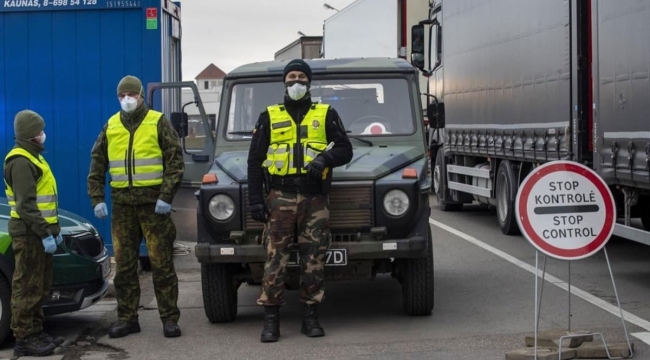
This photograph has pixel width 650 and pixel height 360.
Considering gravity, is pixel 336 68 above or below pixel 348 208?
above

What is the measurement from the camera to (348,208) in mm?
8688

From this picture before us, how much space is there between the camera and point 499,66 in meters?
16.2

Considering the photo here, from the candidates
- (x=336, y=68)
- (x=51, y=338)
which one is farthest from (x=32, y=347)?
(x=336, y=68)

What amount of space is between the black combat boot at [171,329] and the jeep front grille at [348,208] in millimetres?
981

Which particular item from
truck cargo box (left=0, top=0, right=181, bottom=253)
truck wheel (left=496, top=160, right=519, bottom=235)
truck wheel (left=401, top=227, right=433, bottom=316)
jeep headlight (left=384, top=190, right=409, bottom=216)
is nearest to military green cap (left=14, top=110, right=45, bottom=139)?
jeep headlight (left=384, top=190, right=409, bottom=216)

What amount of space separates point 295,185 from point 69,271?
188 cm

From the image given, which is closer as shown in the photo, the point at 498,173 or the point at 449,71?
the point at 498,173

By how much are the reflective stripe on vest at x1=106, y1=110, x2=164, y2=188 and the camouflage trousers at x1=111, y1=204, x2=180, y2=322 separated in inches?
8.1

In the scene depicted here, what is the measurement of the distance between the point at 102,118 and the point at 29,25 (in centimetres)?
134

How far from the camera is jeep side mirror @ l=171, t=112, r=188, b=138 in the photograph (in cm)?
1027

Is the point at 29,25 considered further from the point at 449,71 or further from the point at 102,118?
the point at 449,71

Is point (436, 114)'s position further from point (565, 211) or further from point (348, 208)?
point (565, 211)

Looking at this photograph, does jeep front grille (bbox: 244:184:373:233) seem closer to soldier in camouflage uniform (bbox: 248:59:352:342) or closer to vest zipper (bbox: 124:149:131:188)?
soldier in camouflage uniform (bbox: 248:59:352:342)

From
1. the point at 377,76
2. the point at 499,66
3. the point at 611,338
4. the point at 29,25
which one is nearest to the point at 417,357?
the point at 611,338
